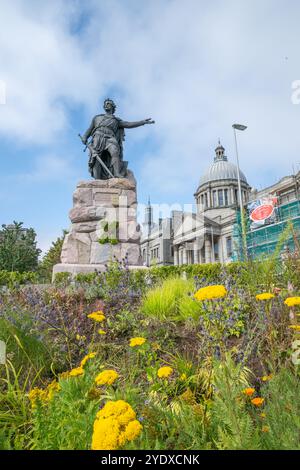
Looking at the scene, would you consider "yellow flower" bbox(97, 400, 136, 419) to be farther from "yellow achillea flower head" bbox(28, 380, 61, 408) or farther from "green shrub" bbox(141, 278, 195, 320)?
"green shrub" bbox(141, 278, 195, 320)

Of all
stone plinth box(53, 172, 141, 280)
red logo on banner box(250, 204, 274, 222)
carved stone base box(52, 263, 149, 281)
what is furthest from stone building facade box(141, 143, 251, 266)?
carved stone base box(52, 263, 149, 281)

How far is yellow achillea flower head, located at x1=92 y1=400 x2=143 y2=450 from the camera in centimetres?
111

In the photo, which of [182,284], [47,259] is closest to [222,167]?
[47,259]

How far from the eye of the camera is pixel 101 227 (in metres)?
9.65

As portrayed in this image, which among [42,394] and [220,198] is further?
[220,198]

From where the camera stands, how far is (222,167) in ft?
247

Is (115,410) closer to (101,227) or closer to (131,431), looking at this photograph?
(131,431)

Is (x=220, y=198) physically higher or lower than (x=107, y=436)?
higher

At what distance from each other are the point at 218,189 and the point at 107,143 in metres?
63.7

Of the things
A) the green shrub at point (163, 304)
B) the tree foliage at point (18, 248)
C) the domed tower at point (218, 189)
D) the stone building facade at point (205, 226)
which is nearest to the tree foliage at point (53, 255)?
the tree foliage at point (18, 248)

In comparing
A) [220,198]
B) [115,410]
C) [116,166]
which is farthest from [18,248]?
[220,198]
